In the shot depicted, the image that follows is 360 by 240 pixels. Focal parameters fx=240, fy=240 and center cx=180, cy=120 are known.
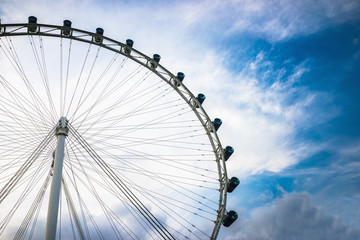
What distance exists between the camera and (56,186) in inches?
451

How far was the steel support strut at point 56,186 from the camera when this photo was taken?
412 inches

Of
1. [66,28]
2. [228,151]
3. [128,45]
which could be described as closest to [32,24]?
[66,28]

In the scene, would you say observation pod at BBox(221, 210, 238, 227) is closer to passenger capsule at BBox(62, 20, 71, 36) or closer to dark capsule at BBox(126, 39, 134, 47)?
dark capsule at BBox(126, 39, 134, 47)

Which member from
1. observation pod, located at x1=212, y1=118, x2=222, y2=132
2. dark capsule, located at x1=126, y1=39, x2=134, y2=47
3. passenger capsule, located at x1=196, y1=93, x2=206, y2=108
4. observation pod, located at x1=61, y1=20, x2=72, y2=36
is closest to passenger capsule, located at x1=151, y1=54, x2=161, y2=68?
dark capsule, located at x1=126, y1=39, x2=134, y2=47

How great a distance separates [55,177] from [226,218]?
431 inches

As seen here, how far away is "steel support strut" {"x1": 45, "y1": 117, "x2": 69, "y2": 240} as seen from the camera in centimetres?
1047

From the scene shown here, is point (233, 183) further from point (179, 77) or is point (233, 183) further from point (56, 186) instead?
point (56, 186)

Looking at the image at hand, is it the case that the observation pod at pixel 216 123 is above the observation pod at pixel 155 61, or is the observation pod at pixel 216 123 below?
below

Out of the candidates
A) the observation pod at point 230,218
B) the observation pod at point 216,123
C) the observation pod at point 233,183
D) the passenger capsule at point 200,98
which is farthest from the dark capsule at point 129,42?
the observation pod at point 230,218

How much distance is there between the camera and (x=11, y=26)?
14734 mm

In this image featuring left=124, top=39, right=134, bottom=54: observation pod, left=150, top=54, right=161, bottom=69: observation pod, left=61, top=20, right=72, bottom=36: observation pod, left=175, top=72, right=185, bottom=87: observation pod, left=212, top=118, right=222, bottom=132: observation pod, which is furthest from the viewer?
left=212, top=118, right=222, bottom=132: observation pod

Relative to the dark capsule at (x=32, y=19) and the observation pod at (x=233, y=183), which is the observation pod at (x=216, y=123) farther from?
the dark capsule at (x=32, y=19)

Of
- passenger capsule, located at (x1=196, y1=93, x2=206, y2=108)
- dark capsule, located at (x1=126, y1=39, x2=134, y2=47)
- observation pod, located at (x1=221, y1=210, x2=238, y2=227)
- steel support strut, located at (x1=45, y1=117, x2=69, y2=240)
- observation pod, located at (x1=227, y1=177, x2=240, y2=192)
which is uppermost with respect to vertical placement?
dark capsule, located at (x1=126, y1=39, x2=134, y2=47)

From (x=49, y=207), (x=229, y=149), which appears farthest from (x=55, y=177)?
(x=229, y=149)
